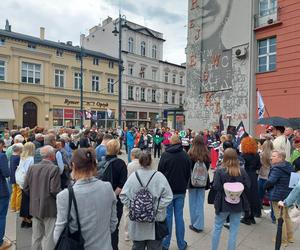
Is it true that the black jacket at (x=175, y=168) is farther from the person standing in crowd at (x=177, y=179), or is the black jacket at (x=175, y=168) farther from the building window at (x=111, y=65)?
the building window at (x=111, y=65)

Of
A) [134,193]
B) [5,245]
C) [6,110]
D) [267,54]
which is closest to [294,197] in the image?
[134,193]

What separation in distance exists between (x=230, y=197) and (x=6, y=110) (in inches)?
1175

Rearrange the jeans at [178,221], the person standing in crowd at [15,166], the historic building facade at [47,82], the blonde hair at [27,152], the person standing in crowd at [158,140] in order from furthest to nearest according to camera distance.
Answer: the historic building facade at [47,82] < the person standing in crowd at [158,140] < the person standing in crowd at [15,166] < the blonde hair at [27,152] < the jeans at [178,221]

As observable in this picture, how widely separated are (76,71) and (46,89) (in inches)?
198

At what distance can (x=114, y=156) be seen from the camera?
4.17 meters

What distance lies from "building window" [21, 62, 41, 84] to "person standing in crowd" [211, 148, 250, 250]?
31.3 m

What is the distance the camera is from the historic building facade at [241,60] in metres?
15.9

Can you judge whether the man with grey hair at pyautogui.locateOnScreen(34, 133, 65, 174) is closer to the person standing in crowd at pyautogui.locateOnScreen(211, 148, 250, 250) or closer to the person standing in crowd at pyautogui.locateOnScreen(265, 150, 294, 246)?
the person standing in crowd at pyautogui.locateOnScreen(211, 148, 250, 250)

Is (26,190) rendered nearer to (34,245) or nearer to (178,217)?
(34,245)

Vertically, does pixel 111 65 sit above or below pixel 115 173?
above

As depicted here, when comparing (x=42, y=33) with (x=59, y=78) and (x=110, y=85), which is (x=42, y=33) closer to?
(x=59, y=78)

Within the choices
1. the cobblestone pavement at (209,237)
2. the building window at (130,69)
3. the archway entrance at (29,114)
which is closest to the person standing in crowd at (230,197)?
the cobblestone pavement at (209,237)

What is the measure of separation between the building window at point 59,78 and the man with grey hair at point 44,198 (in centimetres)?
3188

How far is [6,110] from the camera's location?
28.6 meters
